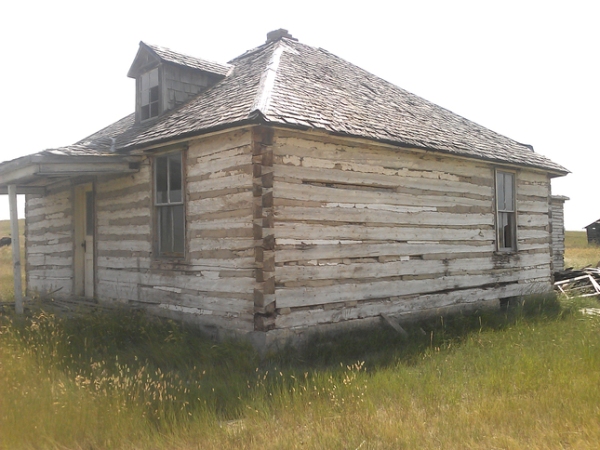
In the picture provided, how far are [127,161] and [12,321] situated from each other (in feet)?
10.7

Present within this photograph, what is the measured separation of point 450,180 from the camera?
1126 centimetres

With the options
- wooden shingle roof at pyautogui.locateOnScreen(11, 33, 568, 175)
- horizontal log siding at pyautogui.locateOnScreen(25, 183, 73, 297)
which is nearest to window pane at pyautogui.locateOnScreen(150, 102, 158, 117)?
wooden shingle roof at pyautogui.locateOnScreen(11, 33, 568, 175)

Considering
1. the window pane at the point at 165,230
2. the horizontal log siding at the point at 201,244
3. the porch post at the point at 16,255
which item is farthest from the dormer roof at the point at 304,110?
the window pane at the point at 165,230

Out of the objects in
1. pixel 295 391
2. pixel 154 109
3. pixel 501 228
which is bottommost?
pixel 295 391

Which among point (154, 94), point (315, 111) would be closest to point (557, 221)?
point (315, 111)

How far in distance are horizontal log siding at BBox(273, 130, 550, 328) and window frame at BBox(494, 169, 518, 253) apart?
0.58 ft

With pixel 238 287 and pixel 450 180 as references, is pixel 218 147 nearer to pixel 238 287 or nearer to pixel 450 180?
pixel 238 287

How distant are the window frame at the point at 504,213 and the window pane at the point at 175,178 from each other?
268 inches

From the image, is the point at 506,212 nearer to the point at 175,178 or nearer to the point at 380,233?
the point at 380,233

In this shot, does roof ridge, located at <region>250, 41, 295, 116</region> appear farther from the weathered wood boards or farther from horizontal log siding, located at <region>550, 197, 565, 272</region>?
horizontal log siding, located at <region>550, 197, 565, 272</region>

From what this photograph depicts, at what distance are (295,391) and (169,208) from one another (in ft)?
16.3

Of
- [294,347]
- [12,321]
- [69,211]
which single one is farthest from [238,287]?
[69,211]

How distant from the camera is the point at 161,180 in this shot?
9859mm

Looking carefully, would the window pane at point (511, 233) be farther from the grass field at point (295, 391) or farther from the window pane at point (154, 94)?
the window pane at point (154, 94)
